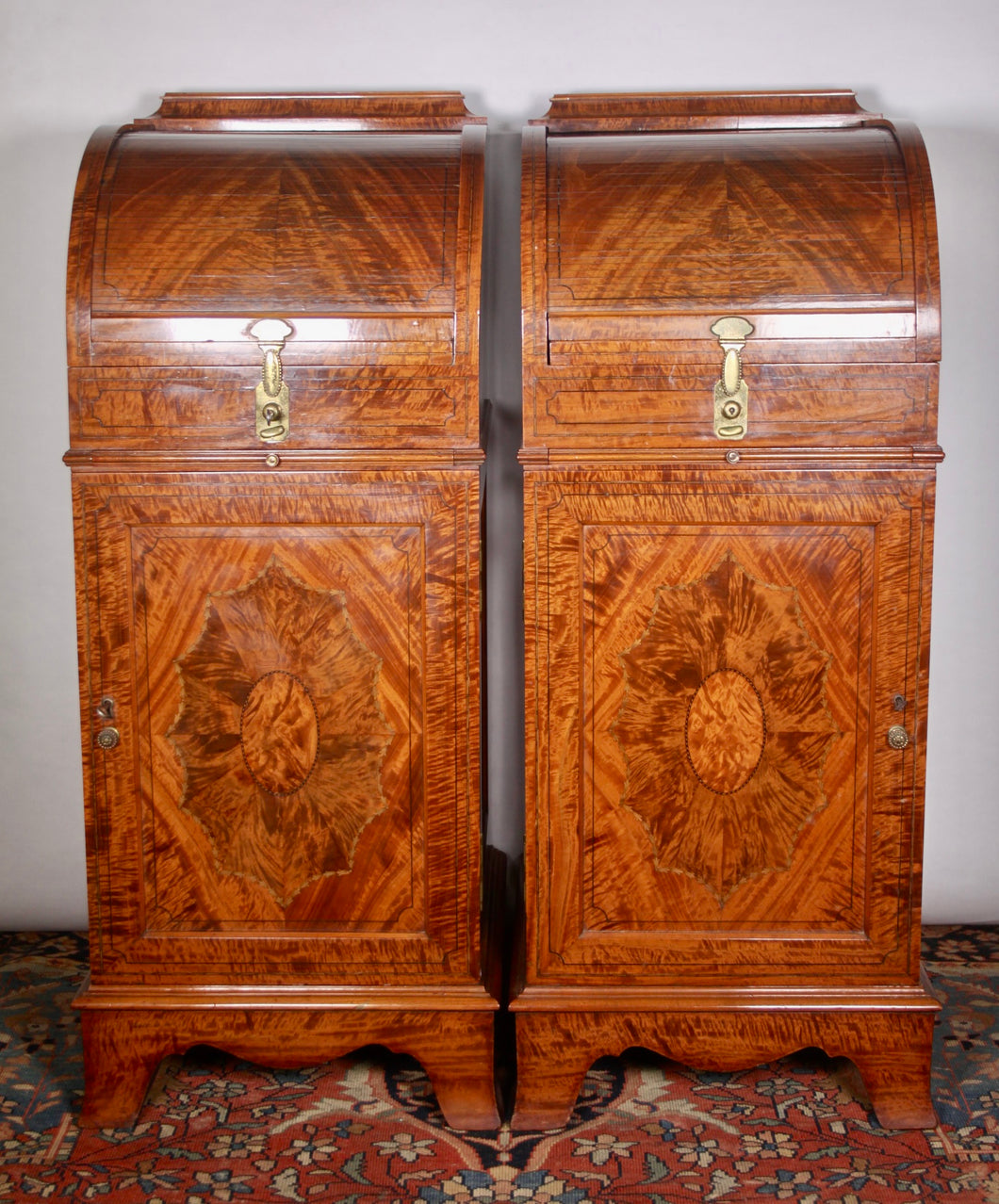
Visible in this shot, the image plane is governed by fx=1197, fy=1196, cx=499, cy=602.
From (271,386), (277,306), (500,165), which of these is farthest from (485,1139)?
(500,165)

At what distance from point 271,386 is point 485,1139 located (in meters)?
1.46

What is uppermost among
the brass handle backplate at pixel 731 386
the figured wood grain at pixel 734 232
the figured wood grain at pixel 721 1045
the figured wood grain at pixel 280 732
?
the figured wood grain at pixel 734 232

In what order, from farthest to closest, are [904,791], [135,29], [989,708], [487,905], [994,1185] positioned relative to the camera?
[989,708]
[135,29]
[487,905]
[904,791]
[994,1185]

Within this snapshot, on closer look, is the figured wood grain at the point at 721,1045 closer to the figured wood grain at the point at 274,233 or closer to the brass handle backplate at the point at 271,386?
the brass handle backplate at the point at 271,386

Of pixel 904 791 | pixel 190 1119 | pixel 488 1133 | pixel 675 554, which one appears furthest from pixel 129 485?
pixel 904 791

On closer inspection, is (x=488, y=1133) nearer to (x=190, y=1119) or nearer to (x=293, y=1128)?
(x=293, y=1128)

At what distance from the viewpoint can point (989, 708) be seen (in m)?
2.99

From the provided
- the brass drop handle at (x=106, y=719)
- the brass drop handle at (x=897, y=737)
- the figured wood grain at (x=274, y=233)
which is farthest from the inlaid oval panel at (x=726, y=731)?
the brass drop handle at (x=106, y=719)

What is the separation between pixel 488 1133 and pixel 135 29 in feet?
8.31

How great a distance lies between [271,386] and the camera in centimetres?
215

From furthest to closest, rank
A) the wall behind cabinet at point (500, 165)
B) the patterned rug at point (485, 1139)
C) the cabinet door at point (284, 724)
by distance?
1. the wall behind cabinet at point (500, 165)
2. the cabinet door at point (284, 724)
3. the patterned rug at point (485, 1139)

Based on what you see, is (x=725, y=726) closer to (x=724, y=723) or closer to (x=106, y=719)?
(x=724, y=723)

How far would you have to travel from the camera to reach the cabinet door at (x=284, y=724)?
221cm

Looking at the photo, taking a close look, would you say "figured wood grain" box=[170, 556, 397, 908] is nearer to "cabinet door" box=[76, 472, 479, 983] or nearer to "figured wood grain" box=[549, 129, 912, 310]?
"cabinet door" box=[76, 472, 479, 983]
